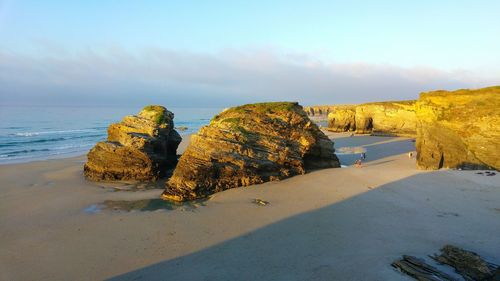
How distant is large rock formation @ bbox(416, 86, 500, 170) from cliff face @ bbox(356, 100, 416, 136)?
105 feet

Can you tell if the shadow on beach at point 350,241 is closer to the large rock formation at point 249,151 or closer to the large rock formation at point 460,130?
the large rock formation at point 249,151

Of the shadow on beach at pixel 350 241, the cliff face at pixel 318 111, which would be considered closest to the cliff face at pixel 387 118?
the shadow on beach at pixel 350 241

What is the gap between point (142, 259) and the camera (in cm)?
1149

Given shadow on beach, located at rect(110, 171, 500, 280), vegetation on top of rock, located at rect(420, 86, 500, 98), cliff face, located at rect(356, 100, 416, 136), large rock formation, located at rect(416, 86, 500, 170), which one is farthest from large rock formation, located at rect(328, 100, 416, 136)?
shadow on beach, located at rect(110, 171, 500, 280)

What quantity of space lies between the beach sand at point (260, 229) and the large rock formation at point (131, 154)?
2514 millimetres

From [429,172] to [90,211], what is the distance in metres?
21.2

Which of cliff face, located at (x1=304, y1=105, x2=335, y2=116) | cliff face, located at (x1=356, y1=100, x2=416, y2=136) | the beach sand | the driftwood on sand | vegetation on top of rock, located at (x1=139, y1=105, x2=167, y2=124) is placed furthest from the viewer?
cliff face, located at (x1=304, y1=105, x2=335, y2=116)

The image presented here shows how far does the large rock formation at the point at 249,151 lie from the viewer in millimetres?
19156

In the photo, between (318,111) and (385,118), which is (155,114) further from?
(318,111)

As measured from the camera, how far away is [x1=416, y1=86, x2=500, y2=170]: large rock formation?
22.5 metres

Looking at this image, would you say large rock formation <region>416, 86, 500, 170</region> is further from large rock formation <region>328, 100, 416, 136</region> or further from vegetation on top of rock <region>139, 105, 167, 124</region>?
large rock formation <region>328, 100, 416, 136</region>

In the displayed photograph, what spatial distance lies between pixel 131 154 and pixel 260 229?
13.6 m

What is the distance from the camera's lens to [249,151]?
20516mm

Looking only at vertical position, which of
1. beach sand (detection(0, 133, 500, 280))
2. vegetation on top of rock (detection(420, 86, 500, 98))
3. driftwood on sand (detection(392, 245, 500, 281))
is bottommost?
beach sand (detection(0, 133, 500, 280))
